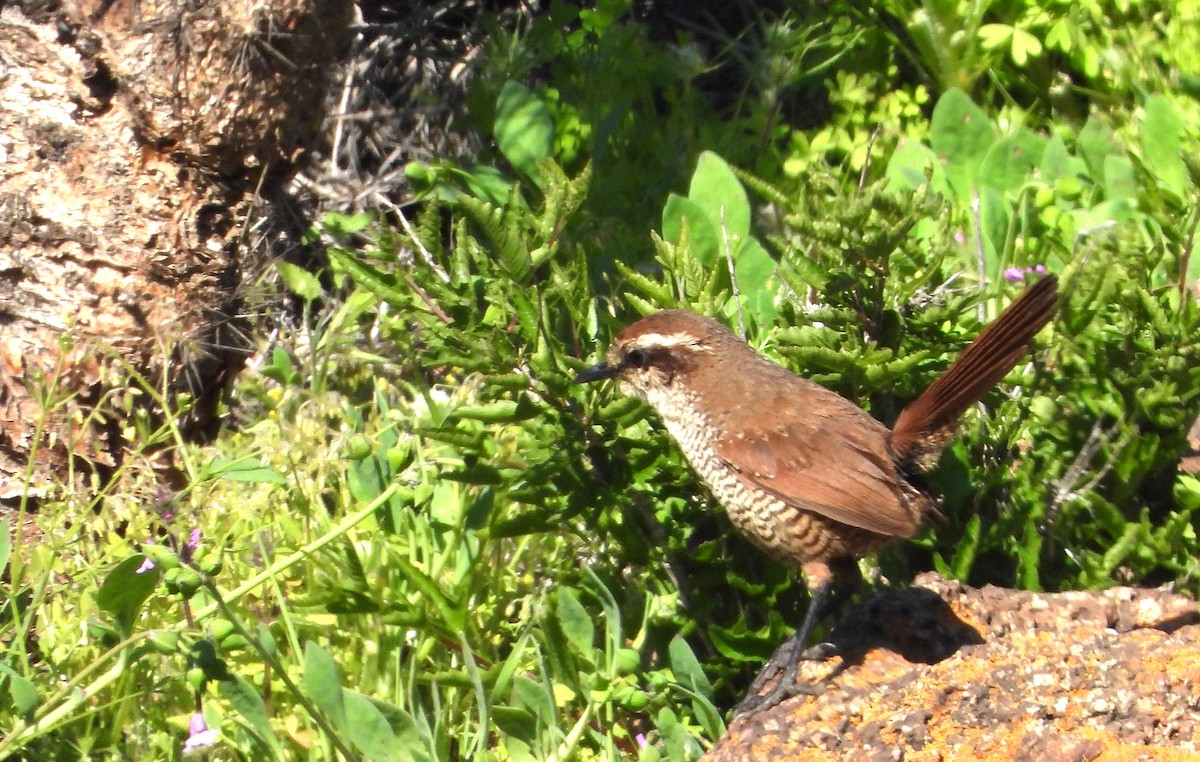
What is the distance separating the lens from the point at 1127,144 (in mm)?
5594

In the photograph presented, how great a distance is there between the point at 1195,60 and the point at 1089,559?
3200mm

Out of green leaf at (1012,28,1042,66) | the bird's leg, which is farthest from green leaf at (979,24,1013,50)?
the bird's leg

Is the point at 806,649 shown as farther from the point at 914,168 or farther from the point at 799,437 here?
the point at 914,168

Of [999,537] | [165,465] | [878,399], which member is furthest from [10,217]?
[999,537]

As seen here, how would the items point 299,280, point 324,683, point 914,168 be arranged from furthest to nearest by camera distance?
point 914,168
point 299,280
point 324,683

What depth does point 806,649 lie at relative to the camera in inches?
139

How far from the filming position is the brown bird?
11.4 feet

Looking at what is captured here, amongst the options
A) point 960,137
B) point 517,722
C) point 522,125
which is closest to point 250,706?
point 517,722

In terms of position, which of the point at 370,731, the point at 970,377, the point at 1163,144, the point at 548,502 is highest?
the point at 1163,144

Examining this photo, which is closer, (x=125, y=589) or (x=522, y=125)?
A: (x=125, y=589)

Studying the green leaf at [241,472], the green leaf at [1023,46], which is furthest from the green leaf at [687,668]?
the green leaf at [1023,46]

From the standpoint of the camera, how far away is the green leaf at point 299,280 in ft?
17.1

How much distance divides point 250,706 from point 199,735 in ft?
0.70

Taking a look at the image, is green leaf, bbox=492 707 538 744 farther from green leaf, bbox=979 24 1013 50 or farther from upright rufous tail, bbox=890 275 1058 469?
green leaf, bbox=979 24 1013 50
